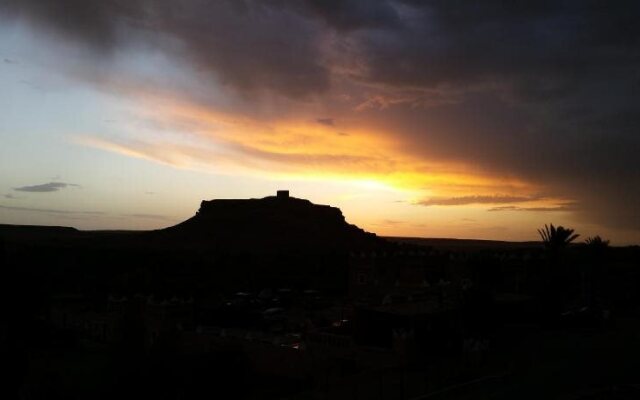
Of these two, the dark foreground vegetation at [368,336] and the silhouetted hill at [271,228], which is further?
the silhouetted hill at [271,228]

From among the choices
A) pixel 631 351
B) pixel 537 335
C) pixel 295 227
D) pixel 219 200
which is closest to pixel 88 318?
pixel 537 335

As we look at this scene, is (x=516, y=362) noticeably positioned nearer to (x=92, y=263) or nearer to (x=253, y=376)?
(x=253, y=376)

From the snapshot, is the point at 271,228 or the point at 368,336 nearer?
the point at 368,336

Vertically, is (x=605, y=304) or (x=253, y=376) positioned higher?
(x=605, y=304)

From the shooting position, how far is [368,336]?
2694 centimetres

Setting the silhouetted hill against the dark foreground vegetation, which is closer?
the dark foreground vegetation

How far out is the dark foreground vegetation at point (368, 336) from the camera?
20109 millimetres

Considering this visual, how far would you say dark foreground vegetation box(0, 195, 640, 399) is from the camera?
20109 mm

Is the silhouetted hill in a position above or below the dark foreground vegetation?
above

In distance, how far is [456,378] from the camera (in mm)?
21109

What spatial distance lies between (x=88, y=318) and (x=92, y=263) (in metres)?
53.7

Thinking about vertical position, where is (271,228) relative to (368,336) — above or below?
above

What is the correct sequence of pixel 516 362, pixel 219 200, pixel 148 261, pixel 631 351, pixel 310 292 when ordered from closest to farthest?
1. pixel 516 362
2. pixel 631 351
3. pixel 310 292
4. pixel 148 261
5. pixel 219 200

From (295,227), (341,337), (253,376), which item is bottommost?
(253,376)
